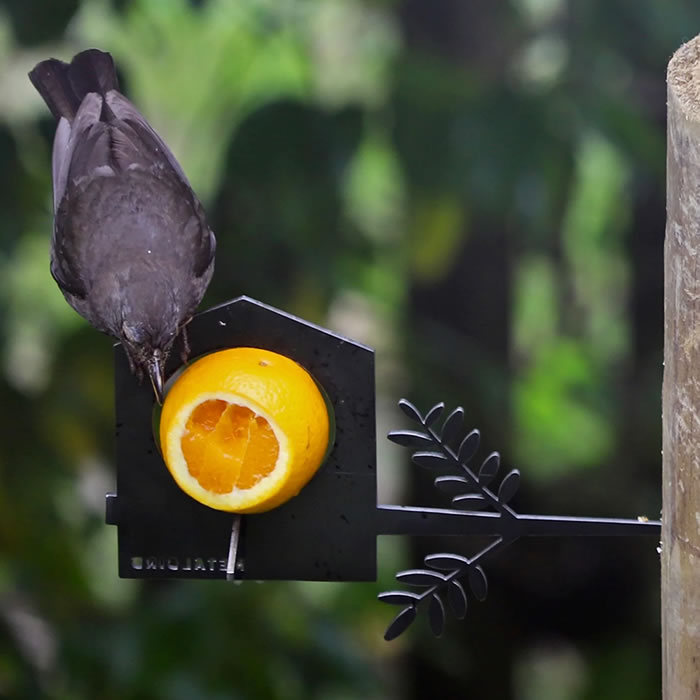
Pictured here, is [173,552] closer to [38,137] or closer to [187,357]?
[187,357]

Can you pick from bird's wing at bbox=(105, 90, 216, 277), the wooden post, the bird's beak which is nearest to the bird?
bird's wing at bbox=(105, 90, 216, 277)

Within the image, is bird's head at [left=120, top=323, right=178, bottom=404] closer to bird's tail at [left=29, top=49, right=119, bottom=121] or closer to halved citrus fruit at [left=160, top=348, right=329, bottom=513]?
halved citrus fruit at [left=160, top=348, right=329, bottom=513]

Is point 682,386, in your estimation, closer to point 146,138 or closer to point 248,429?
point 248,429

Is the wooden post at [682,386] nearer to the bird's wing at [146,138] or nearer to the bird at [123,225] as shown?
the bird at [123,225]

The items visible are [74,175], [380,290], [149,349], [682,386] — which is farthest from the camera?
[380,290]

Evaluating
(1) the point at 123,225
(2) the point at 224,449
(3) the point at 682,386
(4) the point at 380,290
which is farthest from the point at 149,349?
(4) the point at 380,290

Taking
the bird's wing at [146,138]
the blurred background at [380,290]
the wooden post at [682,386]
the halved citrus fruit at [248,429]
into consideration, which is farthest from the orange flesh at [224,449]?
the blurred background at [380,290]

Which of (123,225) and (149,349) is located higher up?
(123,225)
